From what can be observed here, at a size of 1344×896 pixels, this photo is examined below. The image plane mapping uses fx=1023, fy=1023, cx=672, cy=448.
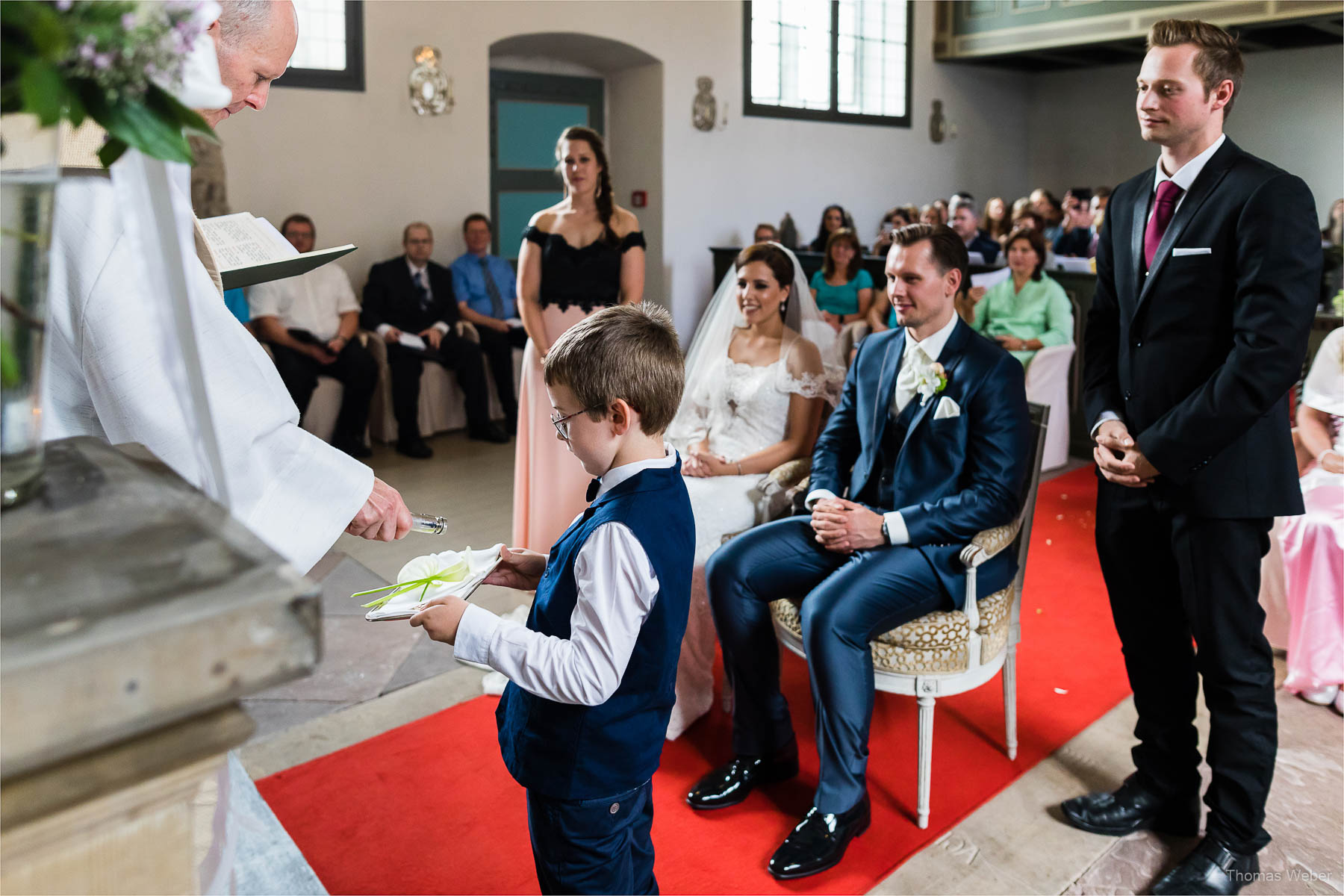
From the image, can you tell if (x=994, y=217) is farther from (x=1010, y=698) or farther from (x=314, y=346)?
(x=1010, y=698)

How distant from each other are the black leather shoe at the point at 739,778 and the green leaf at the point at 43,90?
7.25 feet

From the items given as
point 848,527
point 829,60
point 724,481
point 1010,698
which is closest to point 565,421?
point 848,527

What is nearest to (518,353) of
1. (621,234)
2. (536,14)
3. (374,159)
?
(374,159)

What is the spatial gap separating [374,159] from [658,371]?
648cm

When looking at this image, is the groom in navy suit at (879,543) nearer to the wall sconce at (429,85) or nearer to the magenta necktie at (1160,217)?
the magenta necktie at (1160,217)

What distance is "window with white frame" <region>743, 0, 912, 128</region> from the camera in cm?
967

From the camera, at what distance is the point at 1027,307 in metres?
5.67

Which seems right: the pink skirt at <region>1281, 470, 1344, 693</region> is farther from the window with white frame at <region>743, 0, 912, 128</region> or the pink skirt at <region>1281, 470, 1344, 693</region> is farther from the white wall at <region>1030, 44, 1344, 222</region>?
the white wall at <region>1030, 44, 1344, 222</region>

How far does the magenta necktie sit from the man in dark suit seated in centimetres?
497

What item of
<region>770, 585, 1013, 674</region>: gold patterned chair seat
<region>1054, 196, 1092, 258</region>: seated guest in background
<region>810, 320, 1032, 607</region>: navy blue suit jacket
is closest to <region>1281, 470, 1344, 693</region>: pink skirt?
<region>810, 320, 1032, 607</region>: navy blue suit jacket

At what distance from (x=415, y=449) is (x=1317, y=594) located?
189 inches

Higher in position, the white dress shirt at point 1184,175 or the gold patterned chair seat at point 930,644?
the white dress shirt at point 1184,175

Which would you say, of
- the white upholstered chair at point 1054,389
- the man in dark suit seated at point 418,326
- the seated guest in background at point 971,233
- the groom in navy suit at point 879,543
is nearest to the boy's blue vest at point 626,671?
the groom in navy suit at point 879,543

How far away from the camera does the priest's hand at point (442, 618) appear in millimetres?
1398
